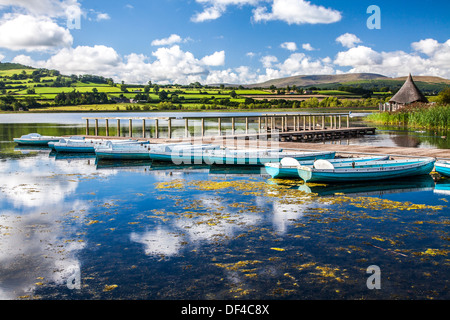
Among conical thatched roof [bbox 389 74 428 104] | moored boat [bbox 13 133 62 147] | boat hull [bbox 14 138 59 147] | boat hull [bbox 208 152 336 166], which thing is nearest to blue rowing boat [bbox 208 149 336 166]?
boat hull [bbox 208 152 336 166]

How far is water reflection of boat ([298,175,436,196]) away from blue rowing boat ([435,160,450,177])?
605mm

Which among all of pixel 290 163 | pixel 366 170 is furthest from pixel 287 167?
pixel 366 170

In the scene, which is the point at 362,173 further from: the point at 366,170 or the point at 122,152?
the point at 122,152

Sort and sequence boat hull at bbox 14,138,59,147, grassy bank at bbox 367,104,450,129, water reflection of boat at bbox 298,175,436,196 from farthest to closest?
grassy bank at bbox 367,104,450,129
boat hull at bbox 14,138,59,147
water reflection of boat at bbox 298,175,436,196

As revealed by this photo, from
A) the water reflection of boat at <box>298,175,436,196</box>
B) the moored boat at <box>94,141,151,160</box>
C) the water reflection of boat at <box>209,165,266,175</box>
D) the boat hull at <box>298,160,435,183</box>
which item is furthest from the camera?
the moored boat at <box>94,141,151,160</box>

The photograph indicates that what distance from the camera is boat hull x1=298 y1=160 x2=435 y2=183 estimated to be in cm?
1596

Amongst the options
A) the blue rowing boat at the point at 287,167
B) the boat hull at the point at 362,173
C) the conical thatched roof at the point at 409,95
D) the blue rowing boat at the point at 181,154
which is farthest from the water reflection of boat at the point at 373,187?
the conical thatched roof at the point at 409,95

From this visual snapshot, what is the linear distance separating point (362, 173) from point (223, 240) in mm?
8910

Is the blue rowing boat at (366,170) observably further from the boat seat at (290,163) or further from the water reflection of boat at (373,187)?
the boat seat at (290,163)

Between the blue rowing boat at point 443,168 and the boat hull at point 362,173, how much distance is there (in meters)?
0.34

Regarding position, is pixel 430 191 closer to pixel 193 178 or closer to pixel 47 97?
pixel 193 178

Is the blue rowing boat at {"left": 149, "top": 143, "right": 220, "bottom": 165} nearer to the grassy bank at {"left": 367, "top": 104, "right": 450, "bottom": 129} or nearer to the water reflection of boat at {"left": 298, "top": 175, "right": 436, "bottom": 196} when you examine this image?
the water reflection of boat at {"left": 298, "top": 175, "right": 436, "bottom": 196}

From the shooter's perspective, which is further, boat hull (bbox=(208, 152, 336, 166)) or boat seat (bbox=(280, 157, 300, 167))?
boat hull (bbox=(208, 152, 336, 166))

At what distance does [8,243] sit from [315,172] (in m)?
10.9
